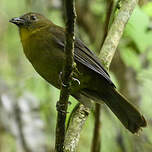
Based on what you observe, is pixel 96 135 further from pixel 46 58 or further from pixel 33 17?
pixel 33 17

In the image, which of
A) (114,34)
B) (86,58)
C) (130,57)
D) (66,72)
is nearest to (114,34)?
(114,34)

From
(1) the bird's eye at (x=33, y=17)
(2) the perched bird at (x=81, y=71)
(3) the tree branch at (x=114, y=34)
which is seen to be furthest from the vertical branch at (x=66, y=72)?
(1) the bird's eye at (x=33, y=17)

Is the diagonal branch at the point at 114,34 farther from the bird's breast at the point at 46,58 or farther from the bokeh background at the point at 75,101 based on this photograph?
the bird's breast at the point at 46,58

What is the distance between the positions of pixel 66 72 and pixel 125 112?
1.16 metres

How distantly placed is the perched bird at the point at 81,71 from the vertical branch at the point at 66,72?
709 mm

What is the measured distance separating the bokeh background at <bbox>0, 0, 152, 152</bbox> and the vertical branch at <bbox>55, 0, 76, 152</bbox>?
2.44ft

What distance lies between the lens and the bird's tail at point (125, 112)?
3.17m

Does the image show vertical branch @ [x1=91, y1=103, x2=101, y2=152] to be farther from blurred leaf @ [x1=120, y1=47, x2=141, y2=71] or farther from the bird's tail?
Answer: blurred leaf @ [x1=120, y1=47, x2=141, y2=71]

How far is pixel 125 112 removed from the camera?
3.26 meters

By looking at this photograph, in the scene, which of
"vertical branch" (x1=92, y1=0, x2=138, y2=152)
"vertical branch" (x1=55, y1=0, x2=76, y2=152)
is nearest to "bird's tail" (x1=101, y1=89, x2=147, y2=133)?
"vertical branch" (x1=92, y1=0, x2=138, y2=152)

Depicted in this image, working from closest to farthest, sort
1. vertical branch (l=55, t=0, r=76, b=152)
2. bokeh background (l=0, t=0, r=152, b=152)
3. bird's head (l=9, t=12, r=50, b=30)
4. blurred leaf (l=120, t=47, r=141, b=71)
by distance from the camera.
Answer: vertical branch (l=55, t=0, r=76, b=152) → bird's head (l=9, t=12, r=50, b=30) → bokeh background (l=0, t=0, r=152, b=152) → blurred leaf (l=120, t=47, r=141, b=71)

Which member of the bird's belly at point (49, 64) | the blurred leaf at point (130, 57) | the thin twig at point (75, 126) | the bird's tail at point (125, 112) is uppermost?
the bird's belly at point (49, 64)

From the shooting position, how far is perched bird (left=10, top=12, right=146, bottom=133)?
3158mm

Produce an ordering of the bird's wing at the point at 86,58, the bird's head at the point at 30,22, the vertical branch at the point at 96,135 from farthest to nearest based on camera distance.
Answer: the bird's head at the point at 30,22 < the vertical branch at the point at 96,135 < the bird's wing at the point at 86,58
